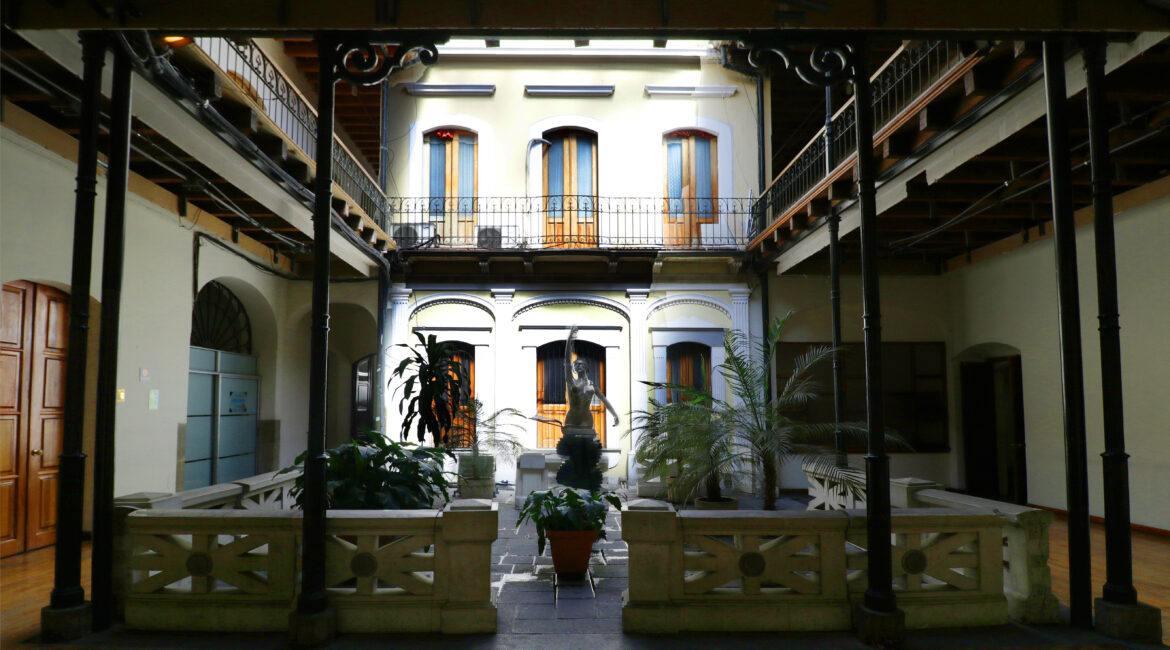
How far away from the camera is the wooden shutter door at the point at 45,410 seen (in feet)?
22.3

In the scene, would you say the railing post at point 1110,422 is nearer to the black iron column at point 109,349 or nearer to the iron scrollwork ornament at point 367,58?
the iron scrollwork ornament at point 367,58

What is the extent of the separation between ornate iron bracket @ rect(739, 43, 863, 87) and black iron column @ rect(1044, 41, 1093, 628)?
129 centimetres

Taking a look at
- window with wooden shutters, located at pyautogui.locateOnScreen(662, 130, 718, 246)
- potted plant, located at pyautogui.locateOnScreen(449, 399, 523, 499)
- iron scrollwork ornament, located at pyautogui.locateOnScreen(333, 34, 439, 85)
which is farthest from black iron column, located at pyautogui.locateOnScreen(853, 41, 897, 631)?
window with wooden shutters, located at pyautogui.locateOnScreen(662, 130, 718, 246)

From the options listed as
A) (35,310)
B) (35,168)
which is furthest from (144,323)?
(35,168)

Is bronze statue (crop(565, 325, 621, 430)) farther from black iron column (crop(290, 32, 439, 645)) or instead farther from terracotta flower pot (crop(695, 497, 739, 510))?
black iron column (crop(290, 32, 439, 645))

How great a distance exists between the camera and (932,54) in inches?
308

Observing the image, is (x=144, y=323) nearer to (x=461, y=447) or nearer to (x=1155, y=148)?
(x=461, y=447)

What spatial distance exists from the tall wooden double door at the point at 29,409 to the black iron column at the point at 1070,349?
7603 millimetres

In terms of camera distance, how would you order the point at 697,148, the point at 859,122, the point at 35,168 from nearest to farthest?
the point at 859,122 → the point at 35,168 → the point at 697,148

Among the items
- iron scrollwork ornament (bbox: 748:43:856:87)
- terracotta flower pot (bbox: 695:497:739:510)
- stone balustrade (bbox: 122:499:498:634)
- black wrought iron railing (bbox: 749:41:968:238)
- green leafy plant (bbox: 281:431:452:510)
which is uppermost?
black wrought iron railing (bbox: 749:41:968:238)

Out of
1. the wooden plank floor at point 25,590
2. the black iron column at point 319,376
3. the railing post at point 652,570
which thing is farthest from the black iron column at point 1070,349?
the wooden plank floor at point 25,590

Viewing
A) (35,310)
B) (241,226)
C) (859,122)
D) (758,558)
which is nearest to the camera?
(758,558)

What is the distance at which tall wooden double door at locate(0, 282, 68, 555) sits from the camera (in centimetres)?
648

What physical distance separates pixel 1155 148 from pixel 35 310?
10.7m
